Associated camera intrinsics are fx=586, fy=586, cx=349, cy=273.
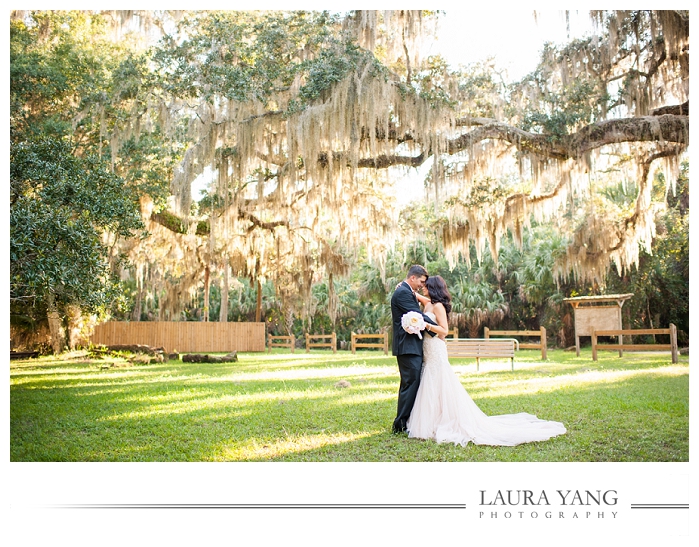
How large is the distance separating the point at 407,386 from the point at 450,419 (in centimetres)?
43

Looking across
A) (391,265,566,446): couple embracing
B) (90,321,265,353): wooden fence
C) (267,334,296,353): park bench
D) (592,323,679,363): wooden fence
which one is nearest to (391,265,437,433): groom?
(391,265,566,446): couple embracing

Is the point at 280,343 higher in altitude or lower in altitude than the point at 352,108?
lower

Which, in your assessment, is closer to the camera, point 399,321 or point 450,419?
point 450,419

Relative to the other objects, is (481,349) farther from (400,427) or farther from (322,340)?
(322,340)

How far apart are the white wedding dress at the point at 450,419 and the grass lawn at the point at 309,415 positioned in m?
0.12

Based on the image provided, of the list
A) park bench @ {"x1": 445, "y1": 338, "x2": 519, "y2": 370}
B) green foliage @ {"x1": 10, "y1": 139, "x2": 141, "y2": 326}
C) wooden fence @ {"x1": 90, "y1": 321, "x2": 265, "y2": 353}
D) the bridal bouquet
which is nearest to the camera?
the bridal bouquet

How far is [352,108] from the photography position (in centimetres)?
788

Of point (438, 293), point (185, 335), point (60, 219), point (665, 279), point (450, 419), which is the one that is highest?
point (60, 219)

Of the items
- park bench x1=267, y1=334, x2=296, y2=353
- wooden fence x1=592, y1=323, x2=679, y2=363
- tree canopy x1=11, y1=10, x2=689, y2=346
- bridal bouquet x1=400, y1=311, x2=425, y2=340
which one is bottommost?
park bench x1=267, y1=334, x2=296, y2=353

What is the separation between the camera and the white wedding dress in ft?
14.4

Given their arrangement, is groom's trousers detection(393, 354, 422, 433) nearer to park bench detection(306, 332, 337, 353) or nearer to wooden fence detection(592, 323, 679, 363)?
wooden fence detection(592, 323, 679, 363)

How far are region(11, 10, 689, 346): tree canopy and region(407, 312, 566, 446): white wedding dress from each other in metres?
4.06

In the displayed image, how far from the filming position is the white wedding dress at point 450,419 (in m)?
4.39

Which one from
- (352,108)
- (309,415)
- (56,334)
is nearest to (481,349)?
(352,108)
